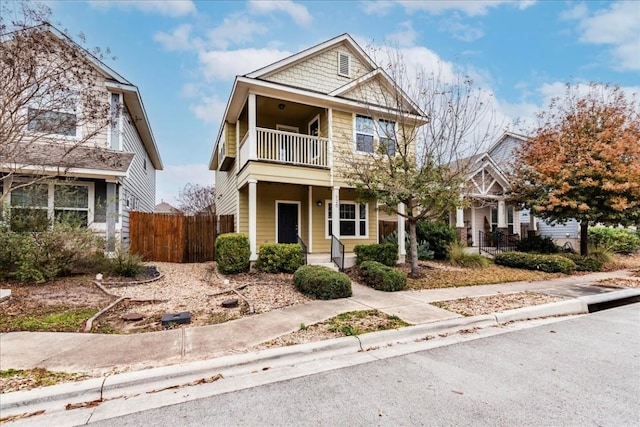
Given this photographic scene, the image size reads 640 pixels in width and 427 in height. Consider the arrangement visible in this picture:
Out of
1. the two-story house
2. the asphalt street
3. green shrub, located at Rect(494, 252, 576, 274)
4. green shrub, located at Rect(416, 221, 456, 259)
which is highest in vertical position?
the two-story house

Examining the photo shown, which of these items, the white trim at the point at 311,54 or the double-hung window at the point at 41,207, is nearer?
the double-hung window at the point at 41,207

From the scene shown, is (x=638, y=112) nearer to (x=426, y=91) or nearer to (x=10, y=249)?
(x=426, y=91)

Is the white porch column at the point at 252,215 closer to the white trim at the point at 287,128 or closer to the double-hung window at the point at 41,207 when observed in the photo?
the white trim at the point at 287,128

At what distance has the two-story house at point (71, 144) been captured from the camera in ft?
23.6

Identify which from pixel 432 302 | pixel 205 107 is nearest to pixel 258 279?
pixel 432 302

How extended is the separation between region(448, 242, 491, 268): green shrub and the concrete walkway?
21.0ft

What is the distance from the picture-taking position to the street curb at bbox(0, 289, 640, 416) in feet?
10.3

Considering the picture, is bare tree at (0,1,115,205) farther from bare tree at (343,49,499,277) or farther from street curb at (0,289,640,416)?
bare tree at (343,49,499,277)

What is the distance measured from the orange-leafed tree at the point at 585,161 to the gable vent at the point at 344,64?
8903 mm

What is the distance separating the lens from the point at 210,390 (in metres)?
3.36

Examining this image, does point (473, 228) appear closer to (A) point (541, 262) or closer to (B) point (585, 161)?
(A) point (541, 262)

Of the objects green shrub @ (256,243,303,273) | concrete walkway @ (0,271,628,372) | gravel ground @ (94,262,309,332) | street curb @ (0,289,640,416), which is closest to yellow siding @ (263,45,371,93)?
green shrub @ (256,243,303,273)

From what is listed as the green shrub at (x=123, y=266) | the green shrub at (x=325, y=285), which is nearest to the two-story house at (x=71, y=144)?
the green shrub at (x=123, y=266)

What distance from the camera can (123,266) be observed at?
355 inches
